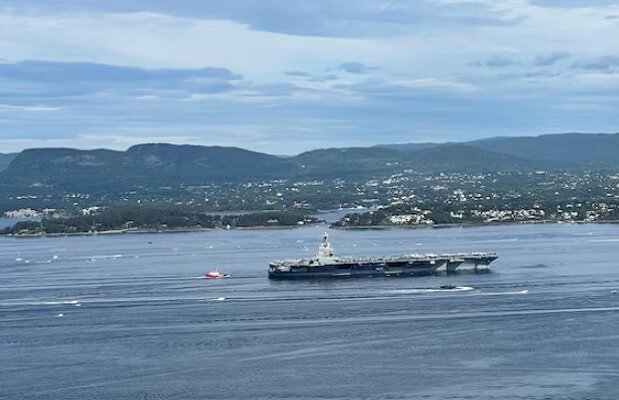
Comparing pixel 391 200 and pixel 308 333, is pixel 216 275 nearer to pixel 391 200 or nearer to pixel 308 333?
pixel 308 333

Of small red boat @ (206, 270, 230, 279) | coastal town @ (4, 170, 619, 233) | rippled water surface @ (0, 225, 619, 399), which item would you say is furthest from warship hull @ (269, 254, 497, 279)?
coastal town @ (4, 170, 619, 233)

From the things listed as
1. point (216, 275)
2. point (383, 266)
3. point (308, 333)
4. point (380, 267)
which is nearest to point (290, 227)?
point (380, 267)

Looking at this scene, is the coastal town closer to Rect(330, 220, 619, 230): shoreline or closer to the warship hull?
Rect(330, 220, 619, 230): shoreline

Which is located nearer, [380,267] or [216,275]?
[216,275]

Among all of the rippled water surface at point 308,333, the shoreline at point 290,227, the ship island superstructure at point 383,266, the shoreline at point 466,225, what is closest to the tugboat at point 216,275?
the rippled water surface at point 308,333

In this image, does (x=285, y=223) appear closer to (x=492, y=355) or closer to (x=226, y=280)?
(x=226, y=280)
